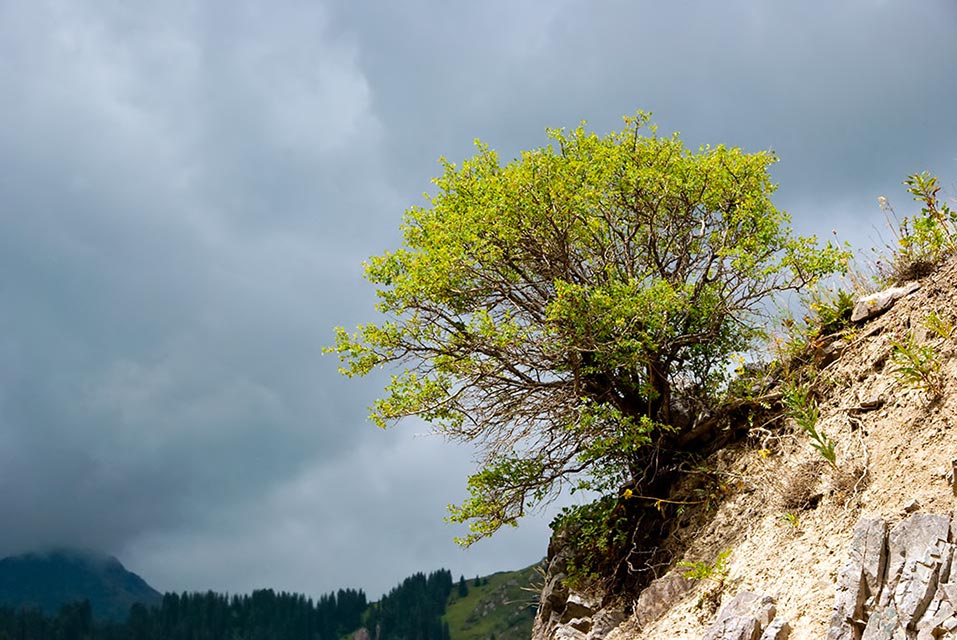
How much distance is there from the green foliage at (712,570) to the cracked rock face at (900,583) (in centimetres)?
323

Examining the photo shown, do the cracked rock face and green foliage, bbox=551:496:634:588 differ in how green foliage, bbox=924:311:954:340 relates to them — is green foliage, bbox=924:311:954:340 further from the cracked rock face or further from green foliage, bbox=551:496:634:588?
green foliage, bbox=551:496:634:588

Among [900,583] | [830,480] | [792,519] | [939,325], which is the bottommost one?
[900,583]

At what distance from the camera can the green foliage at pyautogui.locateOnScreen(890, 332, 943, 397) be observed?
35.1 ft

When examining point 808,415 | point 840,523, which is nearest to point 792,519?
point 840,523

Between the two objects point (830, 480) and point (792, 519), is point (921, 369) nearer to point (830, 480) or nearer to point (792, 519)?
point (830, 480)

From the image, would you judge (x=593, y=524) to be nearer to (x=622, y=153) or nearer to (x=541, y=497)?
(x=541, y=497)

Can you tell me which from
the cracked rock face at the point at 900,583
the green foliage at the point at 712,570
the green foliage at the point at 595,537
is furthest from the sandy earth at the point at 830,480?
the green foliage at the point at 595,537

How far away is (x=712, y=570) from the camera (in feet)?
39.4

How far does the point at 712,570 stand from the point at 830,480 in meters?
2.29

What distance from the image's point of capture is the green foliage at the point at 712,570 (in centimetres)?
1177

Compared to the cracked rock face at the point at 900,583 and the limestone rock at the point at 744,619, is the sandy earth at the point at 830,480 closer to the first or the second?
the limestone rock at the point at 744,619

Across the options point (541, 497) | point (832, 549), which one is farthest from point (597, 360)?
point (832, 549)

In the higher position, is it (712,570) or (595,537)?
(595,537)

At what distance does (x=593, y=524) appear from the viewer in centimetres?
1570
